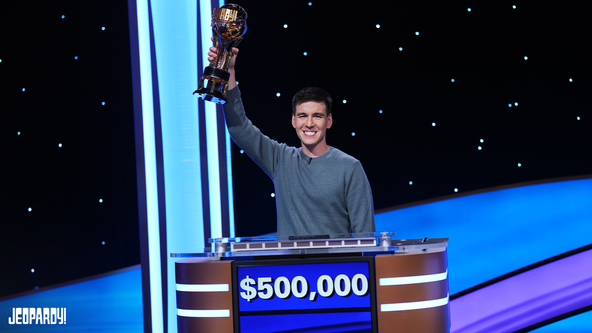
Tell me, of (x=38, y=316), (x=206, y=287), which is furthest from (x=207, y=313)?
(x=38, y=316)

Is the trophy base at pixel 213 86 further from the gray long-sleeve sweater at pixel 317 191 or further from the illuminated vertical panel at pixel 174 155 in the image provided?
the illuminated vertical panel at pixel 174 155

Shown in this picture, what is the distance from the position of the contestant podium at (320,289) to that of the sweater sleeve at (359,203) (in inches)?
14.9

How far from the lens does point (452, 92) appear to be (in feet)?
9.28

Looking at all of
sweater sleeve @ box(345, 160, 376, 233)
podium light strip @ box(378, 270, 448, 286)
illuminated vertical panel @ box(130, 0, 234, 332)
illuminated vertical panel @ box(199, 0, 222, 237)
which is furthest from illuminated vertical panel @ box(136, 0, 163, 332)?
podium light strip @ box(378, 270, 448, 286)

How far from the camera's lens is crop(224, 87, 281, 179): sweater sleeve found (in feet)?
6.37

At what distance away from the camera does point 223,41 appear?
1863 mm

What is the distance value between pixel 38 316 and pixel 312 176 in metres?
2.23

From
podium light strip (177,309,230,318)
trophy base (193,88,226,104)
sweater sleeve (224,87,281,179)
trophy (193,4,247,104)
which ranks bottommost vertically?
podium light strip (177,309,230,318)

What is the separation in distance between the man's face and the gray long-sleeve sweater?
0.27ft

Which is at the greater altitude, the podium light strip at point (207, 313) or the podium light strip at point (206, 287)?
the podium light strip at point (206, 287)

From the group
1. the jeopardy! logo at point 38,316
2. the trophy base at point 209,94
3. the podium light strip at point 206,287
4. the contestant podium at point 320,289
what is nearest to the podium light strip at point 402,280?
the contestant podium at point 320,289

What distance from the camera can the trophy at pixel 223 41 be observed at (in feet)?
5.86

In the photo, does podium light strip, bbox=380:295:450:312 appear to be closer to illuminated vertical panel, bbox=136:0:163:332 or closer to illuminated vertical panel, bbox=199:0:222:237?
illuminated vertical panel, bbox=199:0:222:237

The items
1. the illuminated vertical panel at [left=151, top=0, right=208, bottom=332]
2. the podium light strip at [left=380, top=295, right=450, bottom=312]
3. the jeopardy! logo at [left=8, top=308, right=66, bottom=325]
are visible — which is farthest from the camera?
the jeopardy! logo at [left=8, top=308, right=66, bottom=325]
